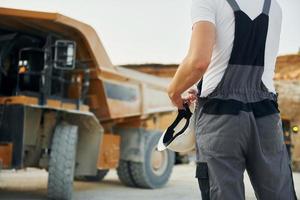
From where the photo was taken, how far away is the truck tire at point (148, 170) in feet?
30.2

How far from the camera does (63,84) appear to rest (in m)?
7.59

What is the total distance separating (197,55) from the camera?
2.38 metres

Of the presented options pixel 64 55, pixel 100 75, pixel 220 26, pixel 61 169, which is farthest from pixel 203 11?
→ pixel 100 75

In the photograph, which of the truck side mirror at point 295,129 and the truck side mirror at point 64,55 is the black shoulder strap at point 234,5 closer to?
the truck side mirror at point 64,55

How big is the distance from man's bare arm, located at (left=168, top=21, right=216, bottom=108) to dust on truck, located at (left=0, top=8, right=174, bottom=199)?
4457mm

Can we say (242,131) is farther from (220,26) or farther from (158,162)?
(158,162)

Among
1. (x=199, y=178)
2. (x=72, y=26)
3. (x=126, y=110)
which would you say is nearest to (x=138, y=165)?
(x=126, y=110)

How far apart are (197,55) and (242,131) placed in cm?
38

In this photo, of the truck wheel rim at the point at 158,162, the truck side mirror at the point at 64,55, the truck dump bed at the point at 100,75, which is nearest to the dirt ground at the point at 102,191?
the truck wheel rim at the point at 158,162

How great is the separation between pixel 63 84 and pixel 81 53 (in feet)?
2.25

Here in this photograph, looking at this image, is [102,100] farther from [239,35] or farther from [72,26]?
[239,35]

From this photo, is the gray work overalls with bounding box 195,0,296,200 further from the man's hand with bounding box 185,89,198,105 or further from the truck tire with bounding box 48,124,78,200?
the truck tire with bounding box 48,124,78,200

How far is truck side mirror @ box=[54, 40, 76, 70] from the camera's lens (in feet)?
22.1

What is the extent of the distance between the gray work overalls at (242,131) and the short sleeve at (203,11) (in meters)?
0.10
